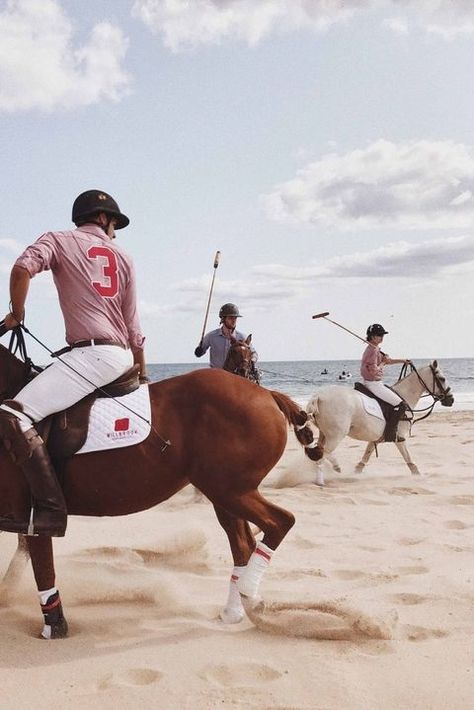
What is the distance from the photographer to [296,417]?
4625mm

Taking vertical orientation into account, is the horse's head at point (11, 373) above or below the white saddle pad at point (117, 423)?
above

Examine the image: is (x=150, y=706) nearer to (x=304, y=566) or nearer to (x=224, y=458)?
(x=224, y=458)

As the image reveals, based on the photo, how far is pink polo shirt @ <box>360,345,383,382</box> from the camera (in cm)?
1077

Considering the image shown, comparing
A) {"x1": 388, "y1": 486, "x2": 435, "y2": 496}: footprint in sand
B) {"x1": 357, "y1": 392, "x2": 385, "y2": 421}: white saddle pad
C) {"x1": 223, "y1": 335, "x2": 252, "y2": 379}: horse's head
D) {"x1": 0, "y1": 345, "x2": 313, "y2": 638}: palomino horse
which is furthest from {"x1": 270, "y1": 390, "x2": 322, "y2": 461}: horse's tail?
{"x1": 357, "y1": 392, "x2": 385, "y2": 421}: white saddle pad

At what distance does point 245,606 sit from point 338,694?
1141 mm

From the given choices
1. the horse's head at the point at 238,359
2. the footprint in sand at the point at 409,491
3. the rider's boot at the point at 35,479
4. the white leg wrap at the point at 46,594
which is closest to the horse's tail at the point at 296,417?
the rider's boot at the point at 35,479

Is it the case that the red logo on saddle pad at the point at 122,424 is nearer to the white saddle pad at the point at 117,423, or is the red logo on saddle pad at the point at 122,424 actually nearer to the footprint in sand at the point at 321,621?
the white saddle pad at the point at 117,423

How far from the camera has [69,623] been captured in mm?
4285

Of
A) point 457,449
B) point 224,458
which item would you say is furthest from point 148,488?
point 457,449

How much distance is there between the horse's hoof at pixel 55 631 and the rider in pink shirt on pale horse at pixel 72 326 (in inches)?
25.1

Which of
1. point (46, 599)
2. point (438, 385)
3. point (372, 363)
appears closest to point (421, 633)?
point (46, 599)

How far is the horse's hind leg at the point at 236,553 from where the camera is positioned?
14.1 ft

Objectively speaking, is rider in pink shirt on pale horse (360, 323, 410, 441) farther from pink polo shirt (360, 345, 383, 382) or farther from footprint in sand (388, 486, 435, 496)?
footprint in sand (388, 486, 435, 496)

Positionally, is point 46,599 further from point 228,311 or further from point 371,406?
point 371,406
